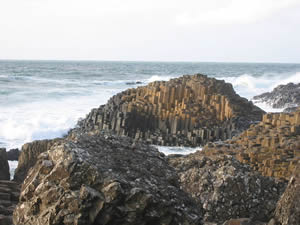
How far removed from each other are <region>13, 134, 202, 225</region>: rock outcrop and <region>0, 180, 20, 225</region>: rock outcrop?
95cm

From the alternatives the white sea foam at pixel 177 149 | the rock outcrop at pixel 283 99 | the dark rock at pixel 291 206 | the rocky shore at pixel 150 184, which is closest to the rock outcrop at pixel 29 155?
the rocky shore at pixel 150 184

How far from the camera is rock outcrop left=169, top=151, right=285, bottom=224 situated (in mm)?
4934

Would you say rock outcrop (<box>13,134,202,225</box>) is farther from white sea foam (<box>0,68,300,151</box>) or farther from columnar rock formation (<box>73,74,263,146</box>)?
columnar rock formation (<box>73,74,263,146</box>)

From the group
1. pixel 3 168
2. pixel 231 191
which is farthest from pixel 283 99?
pixel 231 191

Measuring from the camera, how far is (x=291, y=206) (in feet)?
10.9

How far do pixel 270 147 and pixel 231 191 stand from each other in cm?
444

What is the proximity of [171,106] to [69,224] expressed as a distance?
1396 centimetres

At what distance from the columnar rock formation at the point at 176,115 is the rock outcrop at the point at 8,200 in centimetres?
900

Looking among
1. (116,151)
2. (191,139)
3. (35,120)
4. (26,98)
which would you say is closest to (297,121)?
(191,139)

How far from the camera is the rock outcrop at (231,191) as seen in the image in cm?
493

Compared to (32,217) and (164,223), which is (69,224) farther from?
(164,223)

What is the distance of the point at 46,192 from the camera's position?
3.14 metres

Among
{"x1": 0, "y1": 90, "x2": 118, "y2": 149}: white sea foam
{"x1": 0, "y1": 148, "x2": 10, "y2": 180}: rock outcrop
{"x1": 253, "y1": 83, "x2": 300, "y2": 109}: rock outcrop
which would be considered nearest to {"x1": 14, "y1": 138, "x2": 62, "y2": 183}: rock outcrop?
{"x1": 0, "y1": 148, "x2": 10, "y2": 180}: rock outcrop

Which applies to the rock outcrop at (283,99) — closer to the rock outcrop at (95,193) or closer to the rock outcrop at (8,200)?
the rock outcrop at (8,200)
